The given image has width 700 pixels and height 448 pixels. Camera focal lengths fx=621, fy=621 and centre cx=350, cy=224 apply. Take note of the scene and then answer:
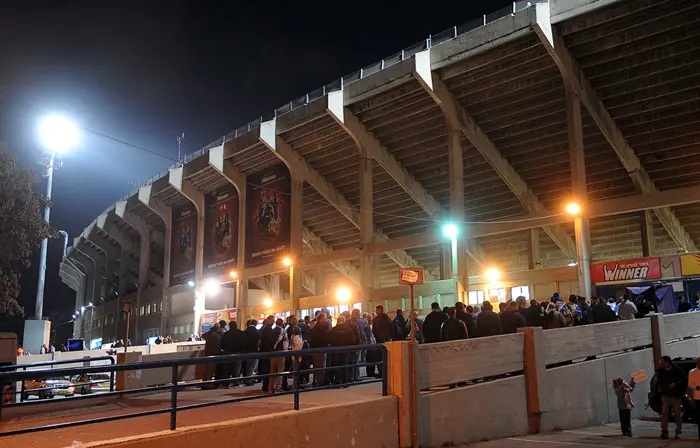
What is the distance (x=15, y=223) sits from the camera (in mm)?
25188

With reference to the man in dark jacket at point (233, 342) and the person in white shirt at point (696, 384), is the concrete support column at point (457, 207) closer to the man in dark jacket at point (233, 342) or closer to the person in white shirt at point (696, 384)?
the man in dark jacket at point (233, 342)

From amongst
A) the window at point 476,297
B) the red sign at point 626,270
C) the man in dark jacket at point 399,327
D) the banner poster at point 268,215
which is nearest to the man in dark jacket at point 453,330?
the man in dark jacket at point 399,327

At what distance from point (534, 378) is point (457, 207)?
61.8ft

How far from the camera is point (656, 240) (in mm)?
33125

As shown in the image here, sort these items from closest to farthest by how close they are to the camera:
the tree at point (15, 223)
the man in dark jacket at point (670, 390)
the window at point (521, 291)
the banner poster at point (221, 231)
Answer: the man in dark jacket at point (670, 390), the tree at point (15, 223), the window at point (521, 291), the banner poster at point (221, 231)

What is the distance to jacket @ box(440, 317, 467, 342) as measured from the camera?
11.2 metres

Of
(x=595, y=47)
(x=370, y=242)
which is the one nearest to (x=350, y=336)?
(x=595, y=47)

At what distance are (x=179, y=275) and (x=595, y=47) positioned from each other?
3276cm

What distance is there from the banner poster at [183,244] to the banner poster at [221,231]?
2.10m

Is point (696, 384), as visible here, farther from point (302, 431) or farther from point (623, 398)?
point (302, 431)

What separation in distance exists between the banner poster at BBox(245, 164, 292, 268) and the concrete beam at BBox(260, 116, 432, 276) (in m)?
0.99

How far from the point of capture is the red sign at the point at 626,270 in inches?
916

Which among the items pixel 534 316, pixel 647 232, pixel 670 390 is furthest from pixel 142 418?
pixel 647 232

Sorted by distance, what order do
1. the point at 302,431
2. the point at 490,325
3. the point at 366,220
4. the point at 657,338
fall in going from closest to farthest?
the point at 302,431, the point at 490,325, the point at 657,338, the point at 366,220
